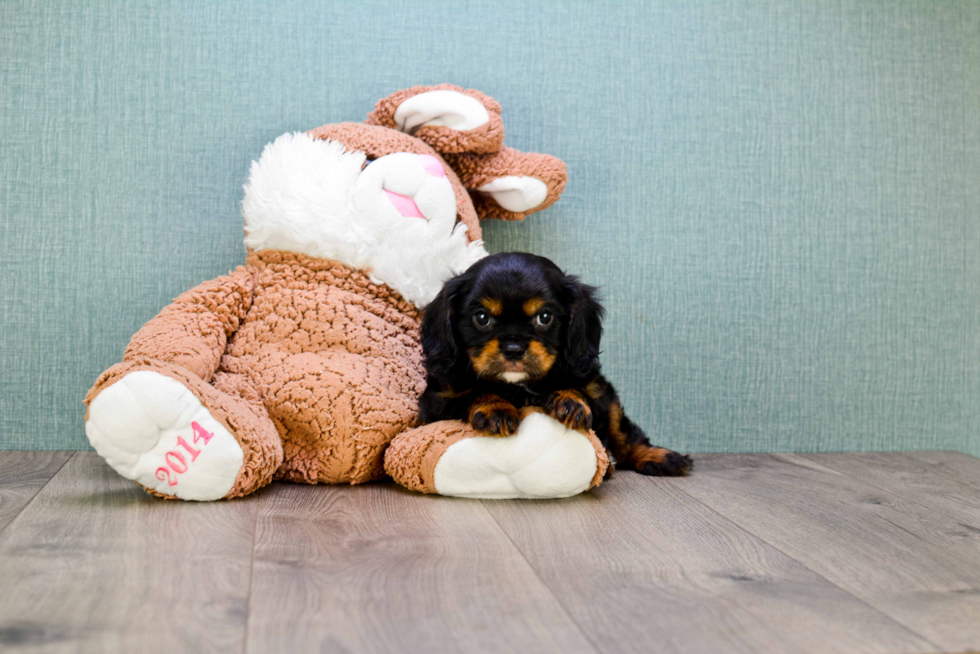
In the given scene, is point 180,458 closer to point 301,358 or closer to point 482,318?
point 301,358

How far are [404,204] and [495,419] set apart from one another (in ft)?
2.01

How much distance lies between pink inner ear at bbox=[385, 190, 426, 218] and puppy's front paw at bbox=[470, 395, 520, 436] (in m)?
0.54

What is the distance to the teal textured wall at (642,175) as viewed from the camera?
2.08m

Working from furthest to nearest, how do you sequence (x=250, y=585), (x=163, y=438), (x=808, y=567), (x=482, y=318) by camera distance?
(x=482, y=318), (x=163, y=438), (x=808, y=567), (x=250, y=585)

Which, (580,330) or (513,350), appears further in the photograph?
(580,330)

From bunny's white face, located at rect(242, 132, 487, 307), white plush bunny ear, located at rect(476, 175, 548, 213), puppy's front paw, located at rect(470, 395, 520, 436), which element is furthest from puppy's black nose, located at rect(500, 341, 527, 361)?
white plush bunny ear, located at rect(476, 175, 548, 213)

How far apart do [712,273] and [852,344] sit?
19.6 inches

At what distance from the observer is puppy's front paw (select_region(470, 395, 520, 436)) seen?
Answer: 1553mm

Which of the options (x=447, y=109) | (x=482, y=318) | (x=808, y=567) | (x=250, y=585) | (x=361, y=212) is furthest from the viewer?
(x=447, y=109)

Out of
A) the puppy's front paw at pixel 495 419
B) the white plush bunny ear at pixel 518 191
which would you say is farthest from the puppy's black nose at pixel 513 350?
the white plush bunny ear at pixel 518 191

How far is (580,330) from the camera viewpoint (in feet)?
5.37

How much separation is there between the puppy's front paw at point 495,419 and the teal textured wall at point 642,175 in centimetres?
77

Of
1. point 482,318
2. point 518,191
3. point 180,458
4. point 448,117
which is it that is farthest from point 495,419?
point 448,117

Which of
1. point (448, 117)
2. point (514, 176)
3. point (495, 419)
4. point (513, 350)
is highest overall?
point (448, 117)
